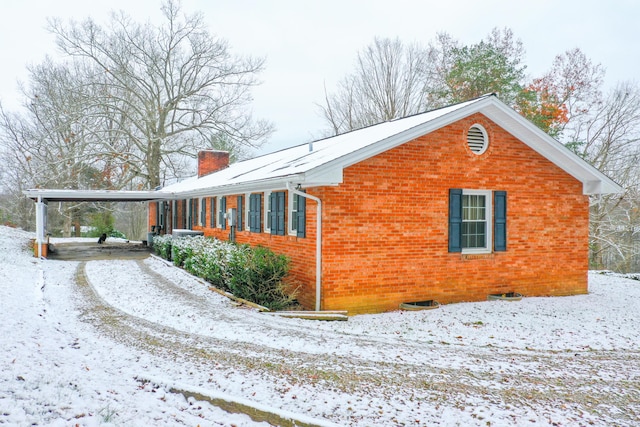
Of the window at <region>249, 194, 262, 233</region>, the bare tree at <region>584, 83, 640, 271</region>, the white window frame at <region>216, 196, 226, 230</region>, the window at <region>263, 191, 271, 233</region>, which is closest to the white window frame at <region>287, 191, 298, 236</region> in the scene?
the window at <region>263, 191, 271, 233</region>

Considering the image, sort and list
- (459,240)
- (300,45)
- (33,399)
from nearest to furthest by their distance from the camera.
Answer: (33,399) → (459,240) → (300,45)

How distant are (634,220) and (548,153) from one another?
1826 centimetres

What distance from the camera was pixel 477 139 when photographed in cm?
1061

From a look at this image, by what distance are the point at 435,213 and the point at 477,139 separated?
2.11 m

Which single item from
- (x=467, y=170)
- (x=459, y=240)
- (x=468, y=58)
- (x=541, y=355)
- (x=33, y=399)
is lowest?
(x=541, y=355)

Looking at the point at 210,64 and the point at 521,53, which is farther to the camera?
the point at 210,64

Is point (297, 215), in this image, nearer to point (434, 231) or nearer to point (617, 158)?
point (434, 231)

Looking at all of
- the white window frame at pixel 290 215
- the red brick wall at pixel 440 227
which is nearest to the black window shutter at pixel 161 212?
the white window frame at pixel 290 215

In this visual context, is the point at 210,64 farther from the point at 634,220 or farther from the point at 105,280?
the point at 634,220

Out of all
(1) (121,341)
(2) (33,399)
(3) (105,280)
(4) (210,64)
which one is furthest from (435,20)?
(2) (33,399)

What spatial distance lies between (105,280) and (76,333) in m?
5.65

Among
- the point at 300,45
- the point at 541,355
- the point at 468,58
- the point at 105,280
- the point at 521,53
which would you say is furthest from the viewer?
the point at 300,45

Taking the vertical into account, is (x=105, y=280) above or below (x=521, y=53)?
below

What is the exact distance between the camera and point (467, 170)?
1043cm
